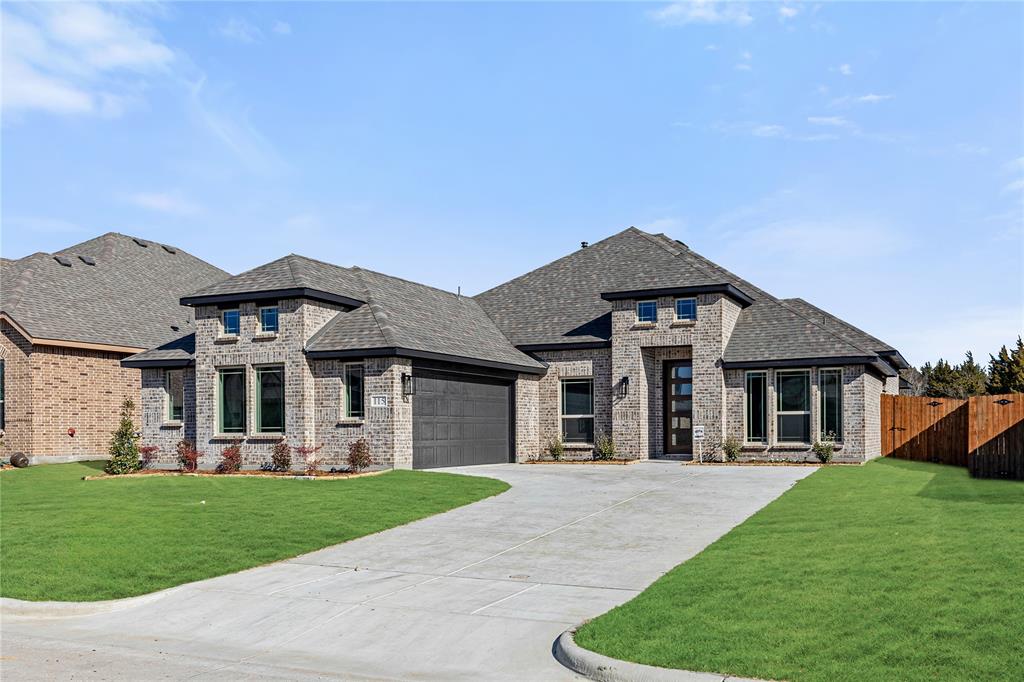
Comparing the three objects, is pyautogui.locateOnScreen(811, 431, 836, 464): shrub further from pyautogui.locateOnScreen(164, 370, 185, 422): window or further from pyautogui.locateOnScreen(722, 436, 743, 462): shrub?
pyautogui.locateOnScreen(164, 370, 185, 422): window

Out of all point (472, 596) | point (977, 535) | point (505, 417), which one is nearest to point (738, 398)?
point (505, 417)

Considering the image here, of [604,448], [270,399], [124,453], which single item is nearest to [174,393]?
[124,453]

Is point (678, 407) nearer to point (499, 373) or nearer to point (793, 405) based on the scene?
point (793, 405)

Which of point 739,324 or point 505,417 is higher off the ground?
point 739,324

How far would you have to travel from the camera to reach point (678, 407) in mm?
31250

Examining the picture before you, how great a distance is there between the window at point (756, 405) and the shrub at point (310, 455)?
42.4ft

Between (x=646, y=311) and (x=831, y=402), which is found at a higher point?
(x=646, y=311)

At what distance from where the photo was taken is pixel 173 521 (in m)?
16.5

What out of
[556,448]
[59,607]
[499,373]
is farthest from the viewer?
[556,448]

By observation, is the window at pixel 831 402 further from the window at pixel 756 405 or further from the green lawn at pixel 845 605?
the green lawn at pixel 845 605

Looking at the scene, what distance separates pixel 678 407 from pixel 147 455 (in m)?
16.7

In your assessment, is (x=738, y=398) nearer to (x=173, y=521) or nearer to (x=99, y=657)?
(x=173, y=521)

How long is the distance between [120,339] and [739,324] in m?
22.1

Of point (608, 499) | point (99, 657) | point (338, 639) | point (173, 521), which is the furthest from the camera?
point (608, 499)
